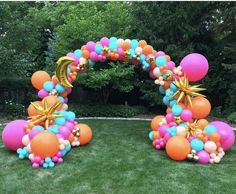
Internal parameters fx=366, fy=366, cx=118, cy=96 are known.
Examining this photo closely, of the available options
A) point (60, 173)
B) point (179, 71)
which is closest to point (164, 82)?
point (179, 71)

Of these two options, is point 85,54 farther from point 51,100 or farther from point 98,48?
point 51,100

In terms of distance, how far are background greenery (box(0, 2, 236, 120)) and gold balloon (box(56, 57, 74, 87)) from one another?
150 inches

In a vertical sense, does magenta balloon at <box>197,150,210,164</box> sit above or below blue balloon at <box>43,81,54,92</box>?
below

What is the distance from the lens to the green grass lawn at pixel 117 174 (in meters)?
6.74

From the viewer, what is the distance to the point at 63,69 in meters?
9.27

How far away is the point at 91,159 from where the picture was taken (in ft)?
27.9

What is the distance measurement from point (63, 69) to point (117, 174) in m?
3.23

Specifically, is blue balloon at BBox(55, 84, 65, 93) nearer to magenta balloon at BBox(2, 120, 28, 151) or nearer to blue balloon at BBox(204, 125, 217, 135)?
magenta balloon at BBox(2, 120, 28, 151)

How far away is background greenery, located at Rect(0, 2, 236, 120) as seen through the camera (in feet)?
44.3

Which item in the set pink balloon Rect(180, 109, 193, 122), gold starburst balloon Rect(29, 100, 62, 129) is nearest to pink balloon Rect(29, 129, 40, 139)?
gold starburst balloon Rect(29, 100, 62, 129)

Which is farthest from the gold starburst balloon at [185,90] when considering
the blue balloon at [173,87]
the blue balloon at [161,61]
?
the blue balloon at [161,61]

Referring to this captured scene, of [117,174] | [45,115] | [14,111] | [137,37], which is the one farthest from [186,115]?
[14,111]

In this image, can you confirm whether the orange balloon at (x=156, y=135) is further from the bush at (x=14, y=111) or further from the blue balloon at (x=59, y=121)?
the bush at (x=14, y=111)

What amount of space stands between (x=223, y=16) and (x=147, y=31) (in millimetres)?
2869
